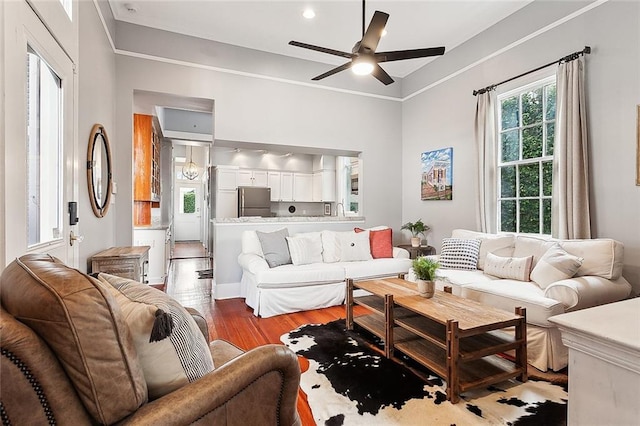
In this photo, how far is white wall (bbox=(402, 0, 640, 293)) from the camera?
2.78 m

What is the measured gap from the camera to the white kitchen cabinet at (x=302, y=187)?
8.27 m

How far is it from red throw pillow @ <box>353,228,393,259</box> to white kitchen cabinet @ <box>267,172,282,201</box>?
3917 mm

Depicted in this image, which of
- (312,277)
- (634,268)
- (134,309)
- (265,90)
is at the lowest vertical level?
(312,277)

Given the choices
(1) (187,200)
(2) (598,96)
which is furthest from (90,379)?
(1) (187,200)

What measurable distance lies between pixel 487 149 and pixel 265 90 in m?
3.14

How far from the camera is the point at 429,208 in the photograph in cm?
504

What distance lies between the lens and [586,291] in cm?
244

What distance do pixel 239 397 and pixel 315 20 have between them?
13.6ft

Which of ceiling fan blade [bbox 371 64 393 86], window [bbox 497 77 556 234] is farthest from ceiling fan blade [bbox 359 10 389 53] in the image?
window [bbox 497 77 556 234]

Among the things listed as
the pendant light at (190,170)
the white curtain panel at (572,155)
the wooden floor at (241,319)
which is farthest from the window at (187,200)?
the white curtain panel at (572,155)

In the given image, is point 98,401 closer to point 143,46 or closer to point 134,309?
point 134,309

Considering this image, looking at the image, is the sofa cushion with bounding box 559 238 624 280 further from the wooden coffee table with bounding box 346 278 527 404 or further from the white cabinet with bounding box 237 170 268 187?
the white cabinet with bounding box 237 170 268 187

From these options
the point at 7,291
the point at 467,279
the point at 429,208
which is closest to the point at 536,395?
the point at 467,279

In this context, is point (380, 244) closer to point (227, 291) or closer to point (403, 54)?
point (227, 291)
